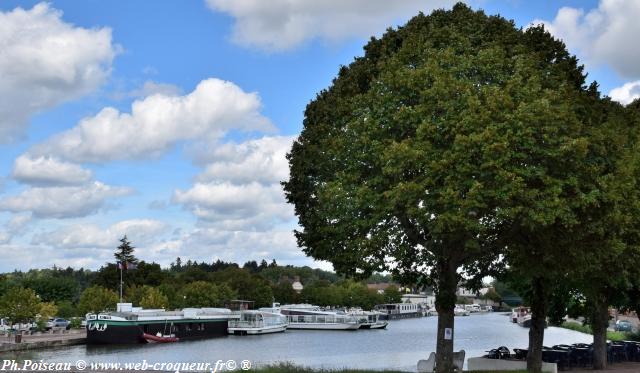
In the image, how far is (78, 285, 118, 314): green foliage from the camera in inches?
4360

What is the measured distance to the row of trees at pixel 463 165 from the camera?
25297 mm

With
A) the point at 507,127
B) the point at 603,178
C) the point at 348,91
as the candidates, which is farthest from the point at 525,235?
the point at 348,91

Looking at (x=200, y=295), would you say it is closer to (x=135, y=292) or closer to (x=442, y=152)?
(x=135, y=292)

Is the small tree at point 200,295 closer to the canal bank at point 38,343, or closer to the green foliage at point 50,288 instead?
the green foliage at point 50,288

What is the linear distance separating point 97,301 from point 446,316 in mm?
90610

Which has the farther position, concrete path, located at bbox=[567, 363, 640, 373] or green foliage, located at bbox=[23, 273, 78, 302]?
green foliage, located at bbox=[23, 273, 78, 302]

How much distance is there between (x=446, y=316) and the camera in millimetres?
30641

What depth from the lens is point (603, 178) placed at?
26828 millimetres

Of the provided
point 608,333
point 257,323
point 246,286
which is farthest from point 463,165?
point 246,286

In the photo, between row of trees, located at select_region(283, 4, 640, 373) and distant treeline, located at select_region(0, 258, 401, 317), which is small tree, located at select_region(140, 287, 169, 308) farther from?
row of trees, located at select_region(283, 4, 640, 373)

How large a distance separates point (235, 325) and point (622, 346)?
81.6 meters

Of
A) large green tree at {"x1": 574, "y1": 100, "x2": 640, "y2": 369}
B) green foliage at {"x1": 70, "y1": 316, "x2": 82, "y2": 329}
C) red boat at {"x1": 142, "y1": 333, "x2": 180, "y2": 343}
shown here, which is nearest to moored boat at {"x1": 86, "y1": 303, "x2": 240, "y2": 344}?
red boat at {"x1": 142, "y1": 333, "x2": 180, "y2": 343}

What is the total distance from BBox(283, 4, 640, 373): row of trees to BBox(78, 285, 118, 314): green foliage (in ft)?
276

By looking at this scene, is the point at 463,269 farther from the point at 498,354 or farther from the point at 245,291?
the point at 245,291
